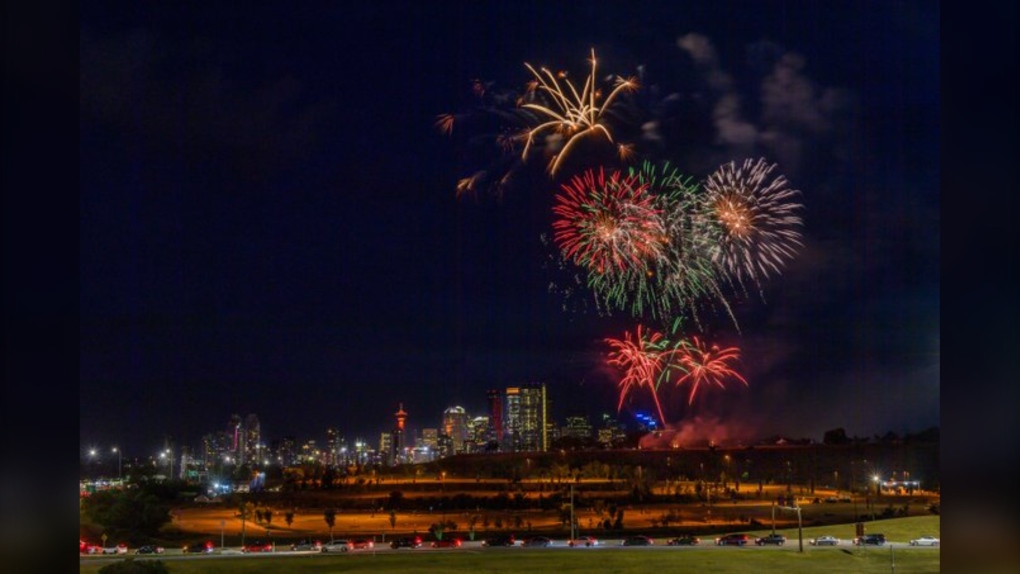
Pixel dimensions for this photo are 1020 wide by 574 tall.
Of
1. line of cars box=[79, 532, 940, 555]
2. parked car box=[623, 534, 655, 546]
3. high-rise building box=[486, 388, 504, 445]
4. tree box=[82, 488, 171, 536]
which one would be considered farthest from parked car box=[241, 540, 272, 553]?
high-rise building box=[486, 388, 504, 445]

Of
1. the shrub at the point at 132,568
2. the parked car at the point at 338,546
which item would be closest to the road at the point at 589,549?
the parked car at the point at 338,546

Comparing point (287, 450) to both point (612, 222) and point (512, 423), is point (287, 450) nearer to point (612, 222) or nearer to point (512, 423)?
point (512, 423)

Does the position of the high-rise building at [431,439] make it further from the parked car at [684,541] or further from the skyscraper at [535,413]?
the parked car at [684,541]

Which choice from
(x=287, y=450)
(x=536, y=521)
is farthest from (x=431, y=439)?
(x=536, y=521)

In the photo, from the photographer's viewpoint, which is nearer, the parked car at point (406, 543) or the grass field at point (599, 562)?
the grass field at point (599, 562)

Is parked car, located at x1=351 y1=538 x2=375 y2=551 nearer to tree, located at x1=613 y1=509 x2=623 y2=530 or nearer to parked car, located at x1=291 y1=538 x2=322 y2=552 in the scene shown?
parked car, located at x1=291 y1=538 x2=322 y2=552
